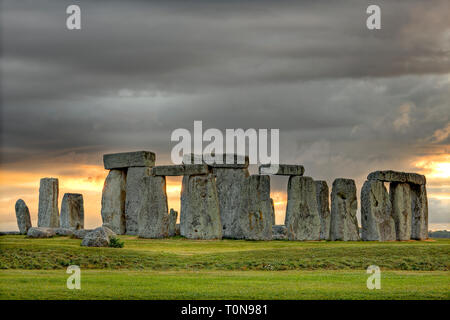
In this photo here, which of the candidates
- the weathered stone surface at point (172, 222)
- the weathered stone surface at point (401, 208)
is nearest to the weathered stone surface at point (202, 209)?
the weathered stone surface at point (172, 222)

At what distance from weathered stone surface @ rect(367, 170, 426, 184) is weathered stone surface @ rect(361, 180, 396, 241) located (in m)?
0.30

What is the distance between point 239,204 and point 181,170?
3.12m

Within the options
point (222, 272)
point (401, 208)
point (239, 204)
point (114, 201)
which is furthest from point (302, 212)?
point (222, 272)

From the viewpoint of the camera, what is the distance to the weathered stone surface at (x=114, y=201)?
38094mm

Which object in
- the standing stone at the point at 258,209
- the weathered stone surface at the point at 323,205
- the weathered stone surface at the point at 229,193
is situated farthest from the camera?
the weathered stone surface at the point at 323,205

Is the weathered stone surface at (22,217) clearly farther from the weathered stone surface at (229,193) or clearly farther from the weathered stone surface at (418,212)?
the weathered stone surface at (418,212)

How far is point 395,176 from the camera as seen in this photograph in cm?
3431

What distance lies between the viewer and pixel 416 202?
36562mm

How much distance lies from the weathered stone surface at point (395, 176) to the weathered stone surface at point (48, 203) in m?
17.3

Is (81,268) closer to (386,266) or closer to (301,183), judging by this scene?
(386,266)

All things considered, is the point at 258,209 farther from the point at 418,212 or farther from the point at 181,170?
the point at 418,212
